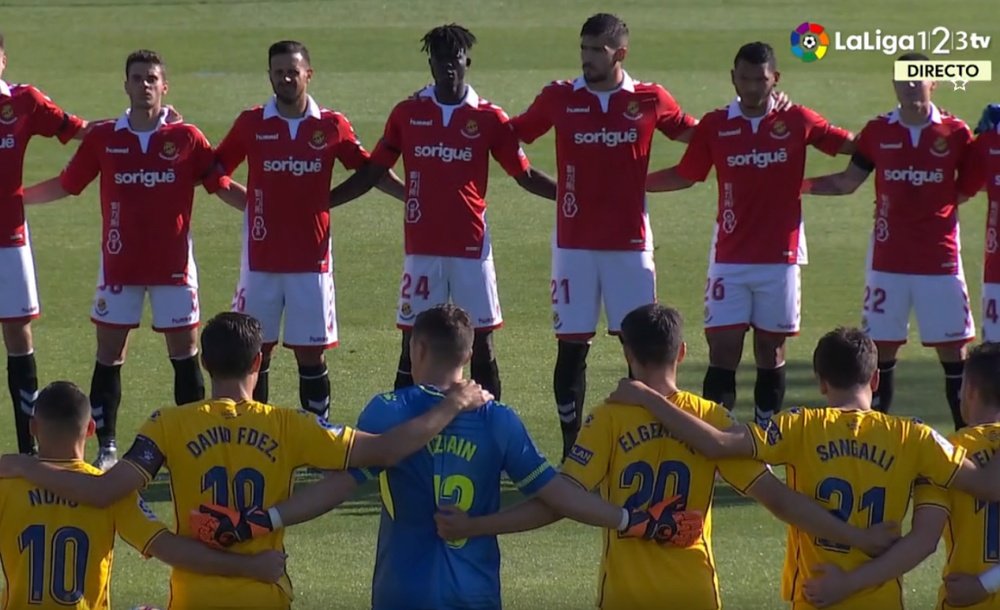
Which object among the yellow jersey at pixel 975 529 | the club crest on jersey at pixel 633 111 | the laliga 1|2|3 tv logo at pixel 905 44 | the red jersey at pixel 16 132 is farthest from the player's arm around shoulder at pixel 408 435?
the laliga 1|2|3 tv logo at pixel 905 44

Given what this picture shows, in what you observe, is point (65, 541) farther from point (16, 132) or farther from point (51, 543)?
point (16, 132)

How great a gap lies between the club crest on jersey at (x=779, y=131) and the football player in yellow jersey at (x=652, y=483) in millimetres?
3666

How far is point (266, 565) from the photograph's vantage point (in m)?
5.17

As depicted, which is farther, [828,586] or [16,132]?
[16,132]

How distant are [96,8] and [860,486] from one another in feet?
61.7

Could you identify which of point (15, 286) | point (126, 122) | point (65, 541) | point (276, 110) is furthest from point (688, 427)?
point (15, 286)

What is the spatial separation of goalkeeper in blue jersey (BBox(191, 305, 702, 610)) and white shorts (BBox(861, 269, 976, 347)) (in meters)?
3.97

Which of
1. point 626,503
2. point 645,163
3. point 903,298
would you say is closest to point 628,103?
point 645,163

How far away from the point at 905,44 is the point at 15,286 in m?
14.1

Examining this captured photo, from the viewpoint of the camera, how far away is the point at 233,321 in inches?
210

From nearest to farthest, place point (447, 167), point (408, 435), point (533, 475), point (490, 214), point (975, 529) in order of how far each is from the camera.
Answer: point (408, 435) < point (533, 475) < point (975, 529) < point (447, 167) < point (490, 214)

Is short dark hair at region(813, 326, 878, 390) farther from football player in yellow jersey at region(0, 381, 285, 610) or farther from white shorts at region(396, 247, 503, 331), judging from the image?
white shorts at region(396, 247, 503, 331)

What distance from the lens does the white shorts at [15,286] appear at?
29.5ft

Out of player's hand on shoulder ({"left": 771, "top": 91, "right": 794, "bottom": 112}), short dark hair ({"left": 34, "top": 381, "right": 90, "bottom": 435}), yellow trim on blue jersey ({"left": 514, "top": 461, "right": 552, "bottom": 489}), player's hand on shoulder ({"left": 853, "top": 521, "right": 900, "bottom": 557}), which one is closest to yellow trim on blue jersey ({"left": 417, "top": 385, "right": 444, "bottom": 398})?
yellow trim on blue jersey ({"left": 514, "top": 461, "right": 552, "bottom": 489})
